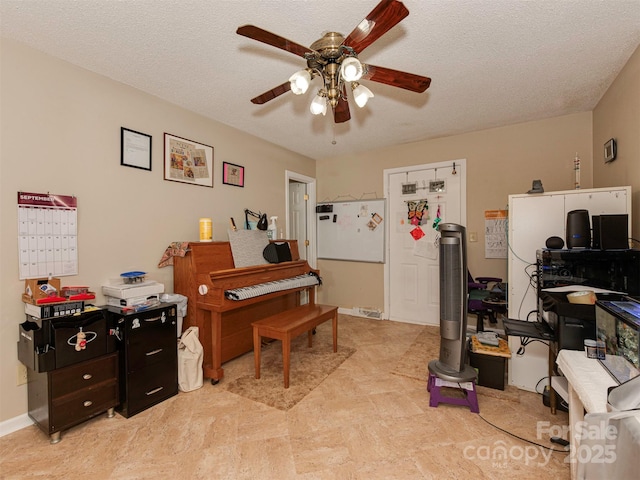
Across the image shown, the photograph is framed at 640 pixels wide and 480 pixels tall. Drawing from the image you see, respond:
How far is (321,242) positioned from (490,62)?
3200 millimetres

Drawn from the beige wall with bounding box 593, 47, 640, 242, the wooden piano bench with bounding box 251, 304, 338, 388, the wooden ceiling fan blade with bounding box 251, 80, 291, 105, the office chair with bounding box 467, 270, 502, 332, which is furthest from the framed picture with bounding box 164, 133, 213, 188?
the beige wall with bounding box 593, 47, 640, 242

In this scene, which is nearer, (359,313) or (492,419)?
(492,419)

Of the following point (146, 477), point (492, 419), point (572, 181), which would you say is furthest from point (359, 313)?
point (146, 477)

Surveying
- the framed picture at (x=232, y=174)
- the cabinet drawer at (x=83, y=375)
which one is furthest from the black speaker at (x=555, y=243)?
the cabinet drawer at (x=83, y=375)

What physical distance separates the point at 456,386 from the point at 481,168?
103 inches

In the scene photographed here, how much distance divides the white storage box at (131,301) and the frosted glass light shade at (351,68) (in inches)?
81.5

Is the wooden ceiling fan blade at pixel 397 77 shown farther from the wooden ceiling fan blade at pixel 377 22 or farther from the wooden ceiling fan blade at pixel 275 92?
the wooden ceiling fan blade at pixel 275 92

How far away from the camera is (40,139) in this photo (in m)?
1.98

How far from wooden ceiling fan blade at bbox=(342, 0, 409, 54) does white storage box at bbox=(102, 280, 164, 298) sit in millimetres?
2135

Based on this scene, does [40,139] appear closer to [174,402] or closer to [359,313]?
[174,402]

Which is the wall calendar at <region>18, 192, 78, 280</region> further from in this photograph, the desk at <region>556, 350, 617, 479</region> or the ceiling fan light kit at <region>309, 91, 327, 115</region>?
the desk at <region>556, 350, 617, 479</region>

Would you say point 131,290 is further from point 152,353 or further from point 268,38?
point 268,38

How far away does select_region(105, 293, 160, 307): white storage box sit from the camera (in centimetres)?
215

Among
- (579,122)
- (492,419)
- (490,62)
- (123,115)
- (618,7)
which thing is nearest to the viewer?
(618,7)
